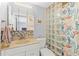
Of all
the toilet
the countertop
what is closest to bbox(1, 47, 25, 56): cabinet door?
the countertop

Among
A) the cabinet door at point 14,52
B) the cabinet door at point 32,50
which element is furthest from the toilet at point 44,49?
the cabinet door at point 14,52

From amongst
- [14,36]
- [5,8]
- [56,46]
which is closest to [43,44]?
[56,46]

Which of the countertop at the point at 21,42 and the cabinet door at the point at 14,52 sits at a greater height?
the countertop at the point at 21,42

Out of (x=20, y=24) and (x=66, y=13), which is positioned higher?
(x=66, y=13)

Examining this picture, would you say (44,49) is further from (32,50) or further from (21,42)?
(21,42)

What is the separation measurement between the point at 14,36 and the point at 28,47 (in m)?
0.19

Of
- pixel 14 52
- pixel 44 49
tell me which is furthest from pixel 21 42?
pixel 44 49

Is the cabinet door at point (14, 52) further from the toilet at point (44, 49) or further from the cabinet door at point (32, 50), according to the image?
the toilet at point (44, 49)

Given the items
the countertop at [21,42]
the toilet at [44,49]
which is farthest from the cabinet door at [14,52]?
the toilet at [44,49]

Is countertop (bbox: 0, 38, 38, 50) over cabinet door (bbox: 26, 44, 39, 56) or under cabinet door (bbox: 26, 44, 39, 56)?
over

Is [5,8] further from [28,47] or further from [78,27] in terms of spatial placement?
[78,27]

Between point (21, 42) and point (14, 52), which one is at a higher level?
point (21, 42)

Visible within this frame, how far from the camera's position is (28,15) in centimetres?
143

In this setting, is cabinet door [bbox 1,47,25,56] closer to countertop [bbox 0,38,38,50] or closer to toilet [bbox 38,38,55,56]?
countertop [bbox 0,38,38,50]
